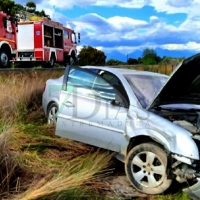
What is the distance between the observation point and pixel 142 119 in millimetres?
4949

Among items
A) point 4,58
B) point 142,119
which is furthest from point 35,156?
point 4,58

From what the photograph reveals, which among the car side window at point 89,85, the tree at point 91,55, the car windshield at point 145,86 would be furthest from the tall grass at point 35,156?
the tree at point 91,55

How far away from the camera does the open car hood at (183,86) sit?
5.09m

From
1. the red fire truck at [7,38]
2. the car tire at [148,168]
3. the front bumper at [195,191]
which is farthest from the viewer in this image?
the red fire truck at [7,38]

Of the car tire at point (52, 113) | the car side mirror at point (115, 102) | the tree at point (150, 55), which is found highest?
the tree at point (150, 55)

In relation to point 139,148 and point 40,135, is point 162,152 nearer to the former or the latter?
point 139,148

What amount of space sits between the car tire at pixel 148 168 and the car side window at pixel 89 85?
1.04 m

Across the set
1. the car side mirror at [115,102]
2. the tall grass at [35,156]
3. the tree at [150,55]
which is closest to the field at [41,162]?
the tall grass at [35,156]

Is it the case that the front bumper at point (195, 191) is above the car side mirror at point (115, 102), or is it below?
below

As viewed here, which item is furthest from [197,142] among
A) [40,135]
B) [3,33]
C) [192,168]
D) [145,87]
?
[3,33]

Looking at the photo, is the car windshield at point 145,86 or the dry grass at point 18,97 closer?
the car windshield at point 145,86

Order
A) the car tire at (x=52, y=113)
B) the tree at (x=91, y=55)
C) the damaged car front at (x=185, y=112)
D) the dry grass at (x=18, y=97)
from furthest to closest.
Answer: the tree at (x=91, y=55) → the dry grass at (x=18, y=97) → the car tire at (x=52, y=113) → the damaged car front at (x=185, y=112)

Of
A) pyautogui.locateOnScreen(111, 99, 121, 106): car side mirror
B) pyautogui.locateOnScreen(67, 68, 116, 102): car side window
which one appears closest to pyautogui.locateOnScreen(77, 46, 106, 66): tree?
pyautogui.locateOnScreen(67, 68, 116, 102): car side window

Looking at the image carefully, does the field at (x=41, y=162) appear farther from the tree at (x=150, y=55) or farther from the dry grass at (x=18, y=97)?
the tree at (x=150, y=55)
